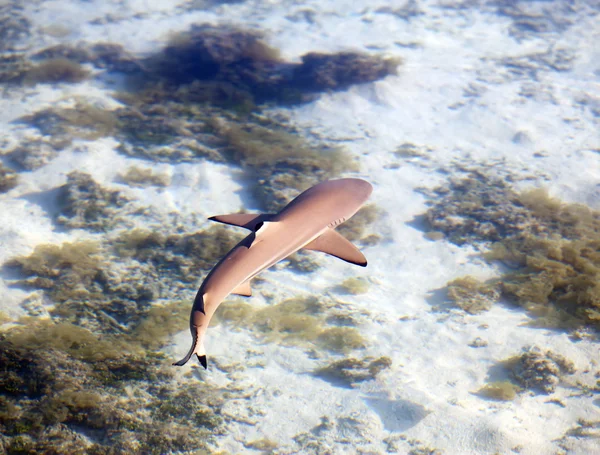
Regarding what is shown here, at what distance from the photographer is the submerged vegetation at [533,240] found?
→ 5.68 m

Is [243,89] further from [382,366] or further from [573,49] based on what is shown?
[573,49]

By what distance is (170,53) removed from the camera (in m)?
11.7

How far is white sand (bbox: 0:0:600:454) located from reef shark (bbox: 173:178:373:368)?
1.60 m

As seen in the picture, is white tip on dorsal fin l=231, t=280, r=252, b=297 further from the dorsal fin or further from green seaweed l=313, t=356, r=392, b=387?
green seaweed l=313, t=356, r=392, b=387

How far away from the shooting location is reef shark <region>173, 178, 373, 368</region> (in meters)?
3.34

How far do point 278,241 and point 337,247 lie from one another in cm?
54

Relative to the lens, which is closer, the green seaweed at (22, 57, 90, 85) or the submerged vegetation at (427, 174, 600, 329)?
the submerged vegetation at (427, 174, 600, 329)

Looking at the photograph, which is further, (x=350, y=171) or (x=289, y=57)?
Answer: (x=289, y=57)

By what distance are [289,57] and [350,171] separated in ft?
16.4

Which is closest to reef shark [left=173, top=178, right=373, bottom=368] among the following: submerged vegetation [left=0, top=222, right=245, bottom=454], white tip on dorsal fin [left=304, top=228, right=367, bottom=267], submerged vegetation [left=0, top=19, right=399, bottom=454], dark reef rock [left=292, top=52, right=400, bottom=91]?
white tip on dorsal fin [left=304, top=228, right=367, bottom=267]

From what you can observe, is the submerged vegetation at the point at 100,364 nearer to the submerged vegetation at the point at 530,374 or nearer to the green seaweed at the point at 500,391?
the green seaweed at the point at 500,391

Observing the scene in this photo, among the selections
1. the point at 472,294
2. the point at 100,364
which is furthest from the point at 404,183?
the point at 100,364

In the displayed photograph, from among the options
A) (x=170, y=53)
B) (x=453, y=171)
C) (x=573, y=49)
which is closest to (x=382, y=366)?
(x=453, y=171)

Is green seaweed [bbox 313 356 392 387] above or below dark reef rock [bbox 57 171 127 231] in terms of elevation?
below
